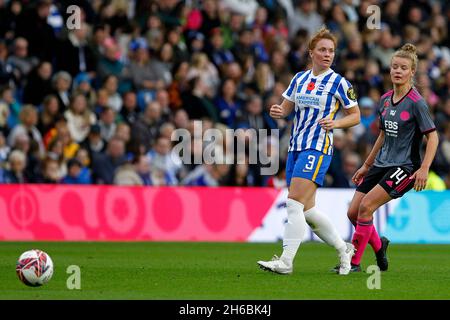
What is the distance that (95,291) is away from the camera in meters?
9.14

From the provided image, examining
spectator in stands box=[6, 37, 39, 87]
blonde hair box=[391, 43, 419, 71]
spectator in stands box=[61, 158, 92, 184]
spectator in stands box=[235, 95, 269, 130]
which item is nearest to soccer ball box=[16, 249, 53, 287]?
blonde hair box=[391, 43, 419, 71]

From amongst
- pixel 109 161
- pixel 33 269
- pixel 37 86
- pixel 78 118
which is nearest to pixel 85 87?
pixel 78 118

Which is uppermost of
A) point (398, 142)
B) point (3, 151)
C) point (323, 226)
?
point (398, 142)

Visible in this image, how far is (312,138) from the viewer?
10.6 metres

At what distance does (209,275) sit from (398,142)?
2360 millimetres

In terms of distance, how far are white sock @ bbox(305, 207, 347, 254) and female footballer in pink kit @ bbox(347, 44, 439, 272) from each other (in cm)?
43

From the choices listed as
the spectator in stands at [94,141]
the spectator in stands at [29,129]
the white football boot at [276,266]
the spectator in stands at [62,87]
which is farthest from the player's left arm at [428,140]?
the spectator in stands at [62,87]

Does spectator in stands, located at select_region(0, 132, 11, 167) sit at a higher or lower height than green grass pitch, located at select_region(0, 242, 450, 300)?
higher

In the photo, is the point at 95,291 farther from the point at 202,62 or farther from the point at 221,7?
the point at 221,7

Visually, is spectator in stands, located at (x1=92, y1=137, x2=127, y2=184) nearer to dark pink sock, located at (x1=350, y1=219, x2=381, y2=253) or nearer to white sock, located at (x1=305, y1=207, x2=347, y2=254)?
dark pink sock, located at (x1=350, y1=219, x2=381, y2=253)

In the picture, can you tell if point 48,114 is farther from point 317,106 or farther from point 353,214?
point 317,106

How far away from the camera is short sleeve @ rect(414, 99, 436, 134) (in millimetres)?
10812

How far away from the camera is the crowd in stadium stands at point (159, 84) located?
58.5ft

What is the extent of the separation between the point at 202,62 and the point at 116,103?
1.85 meters
